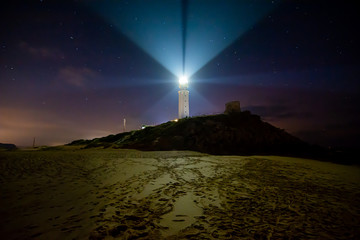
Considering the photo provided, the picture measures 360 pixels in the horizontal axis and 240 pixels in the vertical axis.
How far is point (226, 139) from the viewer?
78.8ft

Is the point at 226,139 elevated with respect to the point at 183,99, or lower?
lower

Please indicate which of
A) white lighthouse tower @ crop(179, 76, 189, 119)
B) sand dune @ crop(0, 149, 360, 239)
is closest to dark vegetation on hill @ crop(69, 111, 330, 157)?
sand dune @ crop(0, 149, 360, 239)

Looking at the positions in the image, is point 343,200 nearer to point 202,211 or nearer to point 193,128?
point 202,211

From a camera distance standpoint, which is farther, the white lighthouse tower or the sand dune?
the white lighthouse tower

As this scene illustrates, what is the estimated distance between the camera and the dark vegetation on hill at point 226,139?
22.4 meters

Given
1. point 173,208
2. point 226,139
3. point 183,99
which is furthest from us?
point 183,99

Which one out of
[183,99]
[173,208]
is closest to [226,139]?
[173,208]

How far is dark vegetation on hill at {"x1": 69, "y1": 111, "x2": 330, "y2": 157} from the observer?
73.6ft

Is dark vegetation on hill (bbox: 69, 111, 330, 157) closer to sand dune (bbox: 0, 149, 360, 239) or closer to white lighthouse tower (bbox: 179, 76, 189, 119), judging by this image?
sand dune (bbox: 0, 149, 360, 239)

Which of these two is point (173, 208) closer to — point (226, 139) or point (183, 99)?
point (226, 139)

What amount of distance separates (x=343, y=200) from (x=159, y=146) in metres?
18.8

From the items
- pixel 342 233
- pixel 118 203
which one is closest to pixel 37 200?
pixel 118 203

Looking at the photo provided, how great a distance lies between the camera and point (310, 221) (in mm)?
3549

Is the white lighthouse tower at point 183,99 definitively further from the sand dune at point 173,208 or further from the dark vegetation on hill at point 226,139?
the sand dune at point 173,208
